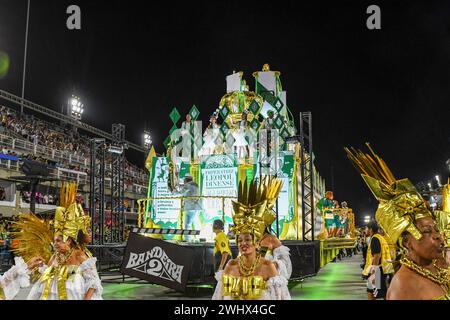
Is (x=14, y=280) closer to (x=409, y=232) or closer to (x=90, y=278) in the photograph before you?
(x=90, y=278)

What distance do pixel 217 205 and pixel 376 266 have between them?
9280mm

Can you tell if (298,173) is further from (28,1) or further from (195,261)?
(28,1)

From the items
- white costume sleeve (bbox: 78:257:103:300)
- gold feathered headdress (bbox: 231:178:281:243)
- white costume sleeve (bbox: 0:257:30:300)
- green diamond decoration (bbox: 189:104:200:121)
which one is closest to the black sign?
white costume sleeve (bbox: 0:257:30:300)

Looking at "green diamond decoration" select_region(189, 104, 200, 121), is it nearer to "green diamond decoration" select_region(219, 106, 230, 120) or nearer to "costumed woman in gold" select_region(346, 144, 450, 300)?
"green diamond decoration" select_region(219, 106, 230, 120)

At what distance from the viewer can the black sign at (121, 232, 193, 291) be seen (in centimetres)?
887

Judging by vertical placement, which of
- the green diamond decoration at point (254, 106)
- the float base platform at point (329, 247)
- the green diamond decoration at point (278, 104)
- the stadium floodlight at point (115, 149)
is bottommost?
the float base platform at point (329, 247)

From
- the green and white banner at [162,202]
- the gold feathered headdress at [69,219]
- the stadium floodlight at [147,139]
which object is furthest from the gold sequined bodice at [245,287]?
the stadium floodlight at [147,139]

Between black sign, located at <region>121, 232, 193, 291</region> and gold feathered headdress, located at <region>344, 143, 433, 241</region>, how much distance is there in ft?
20.7

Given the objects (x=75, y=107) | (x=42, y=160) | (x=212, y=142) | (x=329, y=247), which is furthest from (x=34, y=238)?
(x=75, y=107)

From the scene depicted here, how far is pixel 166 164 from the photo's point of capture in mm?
17156

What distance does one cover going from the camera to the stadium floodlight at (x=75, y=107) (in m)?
42.4

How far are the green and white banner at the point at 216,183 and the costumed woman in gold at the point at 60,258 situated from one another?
1063cm

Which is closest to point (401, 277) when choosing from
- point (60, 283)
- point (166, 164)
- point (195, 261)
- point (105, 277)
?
point (60, 283)

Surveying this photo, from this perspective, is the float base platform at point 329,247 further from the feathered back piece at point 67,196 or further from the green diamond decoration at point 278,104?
the feathered back piece at point 67,196
